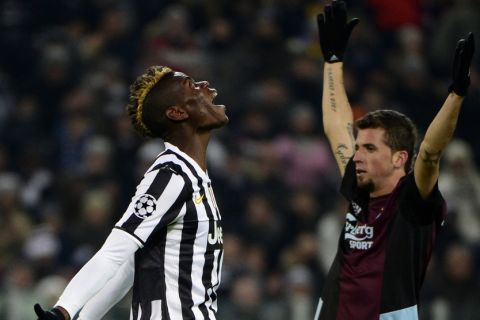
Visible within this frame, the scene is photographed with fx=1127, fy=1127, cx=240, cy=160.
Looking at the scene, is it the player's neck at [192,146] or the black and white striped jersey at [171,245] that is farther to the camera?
the player's neck at [192,146]

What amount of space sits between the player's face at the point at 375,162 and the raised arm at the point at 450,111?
41 cm

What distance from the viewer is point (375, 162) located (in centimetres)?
471

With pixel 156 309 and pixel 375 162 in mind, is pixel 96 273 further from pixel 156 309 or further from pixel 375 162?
pixel 375 162

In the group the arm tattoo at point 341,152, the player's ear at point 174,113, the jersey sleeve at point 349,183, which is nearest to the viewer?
the player's ear at point 174,113

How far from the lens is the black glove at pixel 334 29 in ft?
17.2

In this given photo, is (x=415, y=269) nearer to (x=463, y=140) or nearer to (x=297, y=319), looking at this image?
(x=297, y=319)

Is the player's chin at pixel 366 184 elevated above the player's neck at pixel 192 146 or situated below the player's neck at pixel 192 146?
below

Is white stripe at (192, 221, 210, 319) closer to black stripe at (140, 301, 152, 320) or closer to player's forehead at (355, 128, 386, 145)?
black stripe at (140, 301, 152, 320)

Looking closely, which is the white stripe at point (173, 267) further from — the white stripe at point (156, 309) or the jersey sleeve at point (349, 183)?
the jersey sleeve at point (349, 183)

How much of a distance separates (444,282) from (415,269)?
3722mm

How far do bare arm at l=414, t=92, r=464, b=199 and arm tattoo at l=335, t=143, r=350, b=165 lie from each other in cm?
75

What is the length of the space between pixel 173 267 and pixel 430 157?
41.5 inches

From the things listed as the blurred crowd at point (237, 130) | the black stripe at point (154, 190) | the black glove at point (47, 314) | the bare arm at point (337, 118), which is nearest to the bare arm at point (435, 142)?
the bare arm at point (337, 118)

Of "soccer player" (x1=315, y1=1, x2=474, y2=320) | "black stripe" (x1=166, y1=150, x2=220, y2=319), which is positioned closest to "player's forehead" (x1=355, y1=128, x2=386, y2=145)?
"soccer player" (x1=315, y1=1, x2=474, y2=320)
